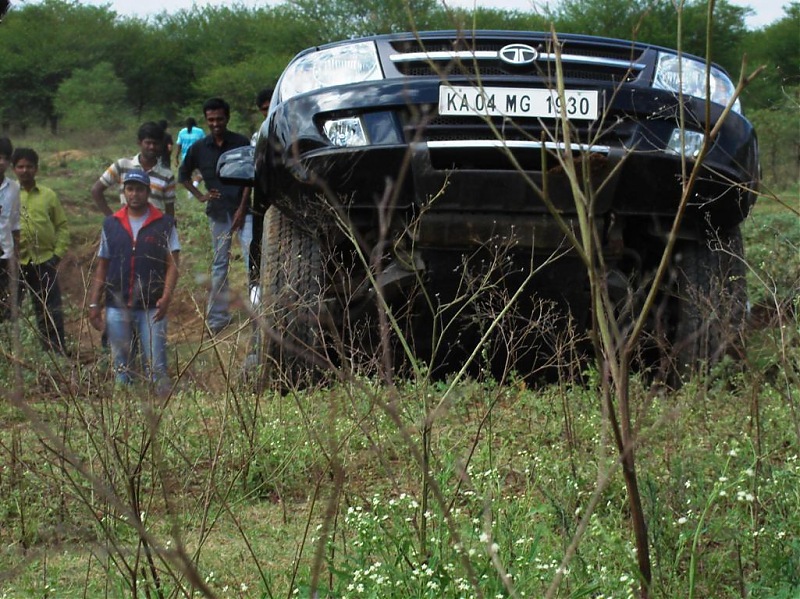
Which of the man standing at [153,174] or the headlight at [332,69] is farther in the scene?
the man standing at [153,174]

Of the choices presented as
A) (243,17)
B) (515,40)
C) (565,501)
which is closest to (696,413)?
(565,501)

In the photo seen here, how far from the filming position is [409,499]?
276 cm

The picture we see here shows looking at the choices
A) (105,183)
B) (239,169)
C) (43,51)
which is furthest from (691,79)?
(43,51)

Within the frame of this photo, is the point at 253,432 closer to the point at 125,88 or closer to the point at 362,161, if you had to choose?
the point at 362,161

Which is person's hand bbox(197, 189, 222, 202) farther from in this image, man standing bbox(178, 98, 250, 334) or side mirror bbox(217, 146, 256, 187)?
side mirror bbox(217, 146, 256, 187)

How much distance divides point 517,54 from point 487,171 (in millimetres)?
449

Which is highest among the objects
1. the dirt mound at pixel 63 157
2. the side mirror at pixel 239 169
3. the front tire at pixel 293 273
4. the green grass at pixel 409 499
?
the dirt mound at pixel 63 157

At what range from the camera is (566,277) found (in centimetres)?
445

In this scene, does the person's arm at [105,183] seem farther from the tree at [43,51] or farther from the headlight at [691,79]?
the tree at [43,51]

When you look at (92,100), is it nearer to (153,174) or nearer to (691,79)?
(153,174)

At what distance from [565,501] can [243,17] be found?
53.3 meters

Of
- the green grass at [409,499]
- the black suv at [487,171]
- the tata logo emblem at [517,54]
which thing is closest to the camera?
the green grass at [409,499]

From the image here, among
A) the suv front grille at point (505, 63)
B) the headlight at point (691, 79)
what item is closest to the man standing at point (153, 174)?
the suv front grille at point (505, 63)

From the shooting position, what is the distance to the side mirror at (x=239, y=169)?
4.95 metres
